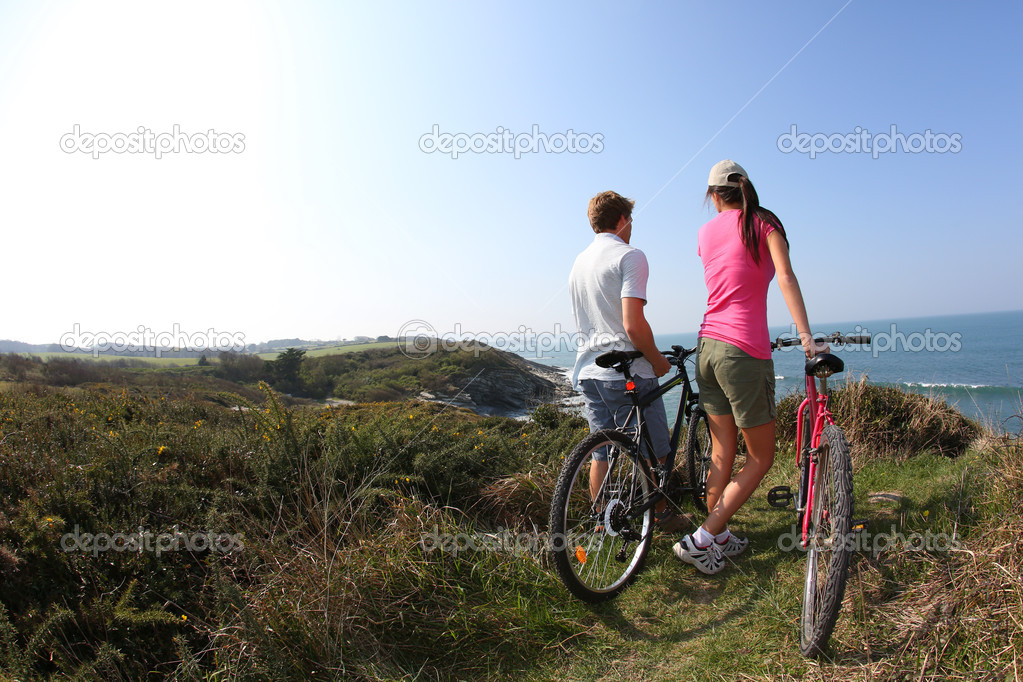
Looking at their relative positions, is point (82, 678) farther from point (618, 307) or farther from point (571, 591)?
point (618, 307)

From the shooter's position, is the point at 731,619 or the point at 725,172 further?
the point at 725,172

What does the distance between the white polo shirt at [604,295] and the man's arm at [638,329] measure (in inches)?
1.7

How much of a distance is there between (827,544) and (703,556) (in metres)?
0.79

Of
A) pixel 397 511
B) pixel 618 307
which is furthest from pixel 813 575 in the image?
pixel 397 511

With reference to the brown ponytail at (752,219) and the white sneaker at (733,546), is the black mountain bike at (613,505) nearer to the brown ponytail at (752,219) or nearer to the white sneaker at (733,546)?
the white sneaker at (733,546)

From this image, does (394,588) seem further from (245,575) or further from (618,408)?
(618,408)

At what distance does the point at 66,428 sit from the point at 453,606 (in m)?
3.59

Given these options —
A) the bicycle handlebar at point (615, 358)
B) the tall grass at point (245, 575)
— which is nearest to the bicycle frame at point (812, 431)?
the bicycle handlebar at point (615, 358)

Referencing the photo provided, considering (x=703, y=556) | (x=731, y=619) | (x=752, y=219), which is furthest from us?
(x=703, y=556)

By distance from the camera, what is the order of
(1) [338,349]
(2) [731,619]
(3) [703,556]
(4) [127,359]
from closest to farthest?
(2) [731,619], (3) [703,556], (4) [127,359], (1) [338,349]

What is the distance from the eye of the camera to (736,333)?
100 inches

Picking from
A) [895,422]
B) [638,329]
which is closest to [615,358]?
[638,329]

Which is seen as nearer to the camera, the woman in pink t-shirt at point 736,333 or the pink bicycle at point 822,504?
the pink bicycle at point 822,504

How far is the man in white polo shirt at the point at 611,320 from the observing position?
2.78 metres
